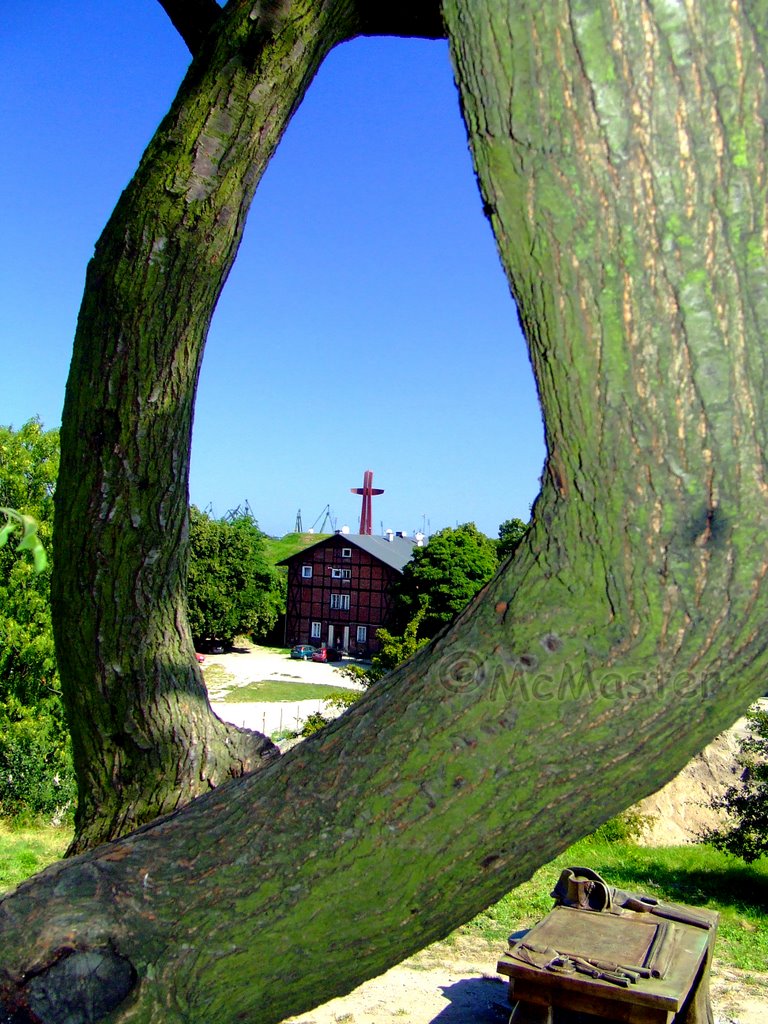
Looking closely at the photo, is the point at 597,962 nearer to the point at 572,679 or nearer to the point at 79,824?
the point at 79,824

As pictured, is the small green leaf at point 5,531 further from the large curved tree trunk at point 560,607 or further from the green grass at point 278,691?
the green grass at point 278,691

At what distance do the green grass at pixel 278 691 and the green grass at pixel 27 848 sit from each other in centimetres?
1266

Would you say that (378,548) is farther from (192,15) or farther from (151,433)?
(151,433)

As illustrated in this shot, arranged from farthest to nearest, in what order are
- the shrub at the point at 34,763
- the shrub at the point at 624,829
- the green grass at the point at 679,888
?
1. the shrub at the point at 34,763
2. the shrub at the point at 624,829
3. the green grass at the point at 679,888

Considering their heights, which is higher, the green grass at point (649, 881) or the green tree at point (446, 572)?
the green tree at point (446, 572)

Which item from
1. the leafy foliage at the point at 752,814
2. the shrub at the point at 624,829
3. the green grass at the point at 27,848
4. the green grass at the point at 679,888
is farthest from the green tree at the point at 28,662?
the leafy foliage at the point at 752,814

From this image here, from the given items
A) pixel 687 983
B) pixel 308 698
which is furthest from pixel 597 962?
pixel 308 698

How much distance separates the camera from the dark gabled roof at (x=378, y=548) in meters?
34.5

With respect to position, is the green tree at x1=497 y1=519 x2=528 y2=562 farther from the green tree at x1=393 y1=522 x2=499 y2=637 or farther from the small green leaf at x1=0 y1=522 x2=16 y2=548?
the small green leaf at x1=0 y1=522 x2=16 y2=548

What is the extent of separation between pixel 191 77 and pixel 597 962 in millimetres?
4740

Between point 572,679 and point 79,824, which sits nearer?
point 572,679

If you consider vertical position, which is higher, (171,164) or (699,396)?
(171,164)

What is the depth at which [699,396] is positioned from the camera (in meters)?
0.97

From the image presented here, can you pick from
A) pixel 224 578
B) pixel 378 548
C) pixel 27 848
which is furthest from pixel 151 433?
pixel 378 548
